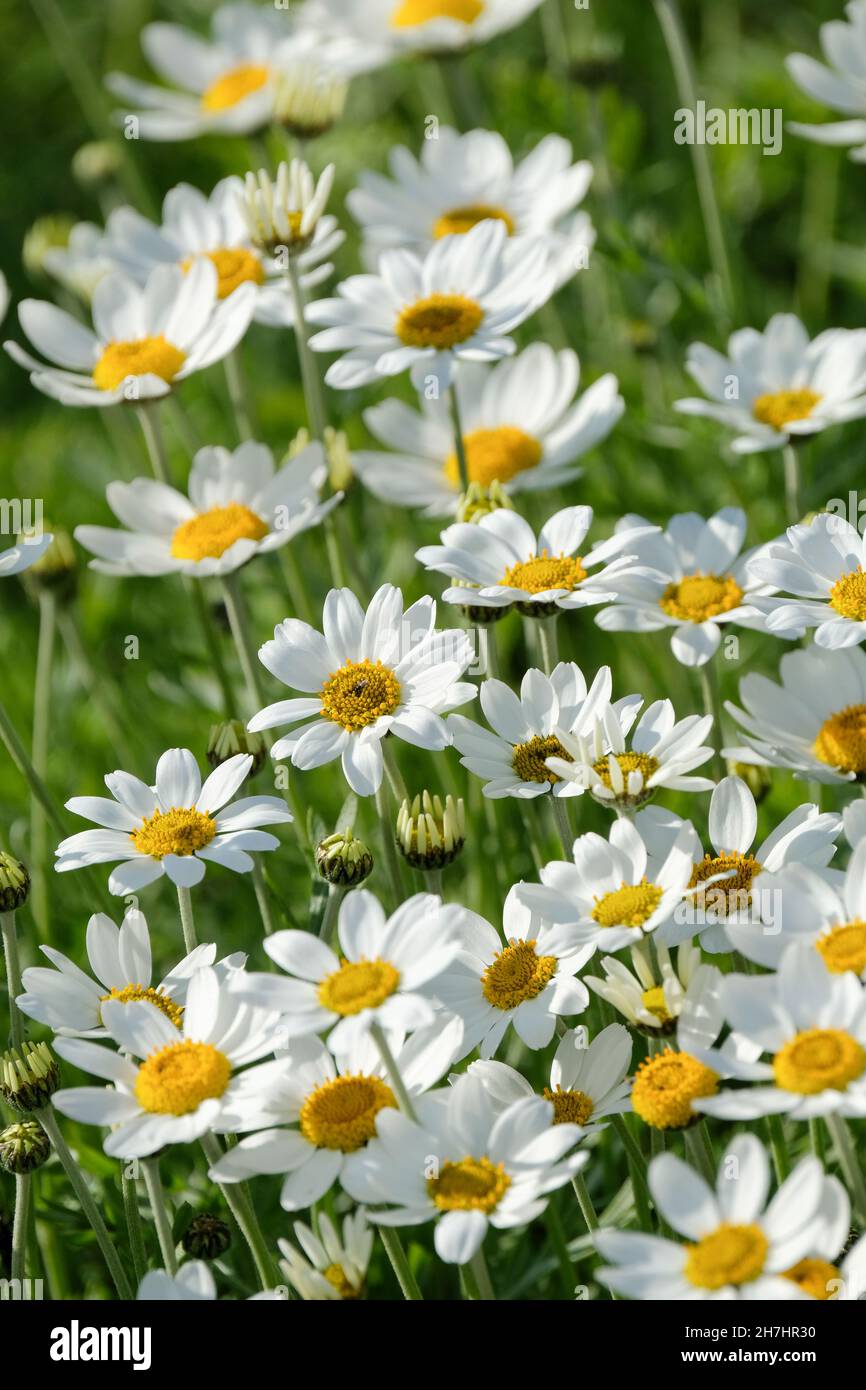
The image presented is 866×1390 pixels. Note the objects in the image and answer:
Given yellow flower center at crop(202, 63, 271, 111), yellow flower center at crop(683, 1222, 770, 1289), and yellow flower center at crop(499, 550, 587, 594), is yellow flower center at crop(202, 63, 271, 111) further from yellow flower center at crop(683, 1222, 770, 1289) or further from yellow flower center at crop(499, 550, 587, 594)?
yellow flower center at crop(683, 1222, 770, 1289)

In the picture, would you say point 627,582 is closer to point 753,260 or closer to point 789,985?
point 789,985

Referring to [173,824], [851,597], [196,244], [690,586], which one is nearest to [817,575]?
[851,597]

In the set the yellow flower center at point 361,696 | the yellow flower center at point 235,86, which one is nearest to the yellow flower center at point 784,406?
the yellow flower center at point 361,696

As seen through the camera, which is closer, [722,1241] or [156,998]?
[722,1241]

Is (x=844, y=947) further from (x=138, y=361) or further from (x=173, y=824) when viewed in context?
(x=138, y=361)

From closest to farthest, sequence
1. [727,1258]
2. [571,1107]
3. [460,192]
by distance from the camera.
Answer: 1. [727,1258]
2. [571,1107]
3. [460,192]

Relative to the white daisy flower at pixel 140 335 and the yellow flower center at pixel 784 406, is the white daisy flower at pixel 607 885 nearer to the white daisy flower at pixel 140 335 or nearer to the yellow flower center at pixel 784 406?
the yellow flower center at pixel 784 406

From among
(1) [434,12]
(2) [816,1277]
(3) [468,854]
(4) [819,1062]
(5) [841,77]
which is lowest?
(3) [468,854]

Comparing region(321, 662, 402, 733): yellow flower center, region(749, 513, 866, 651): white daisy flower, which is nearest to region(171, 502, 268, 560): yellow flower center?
region(321, 662, 402, 733): yellow flower center
